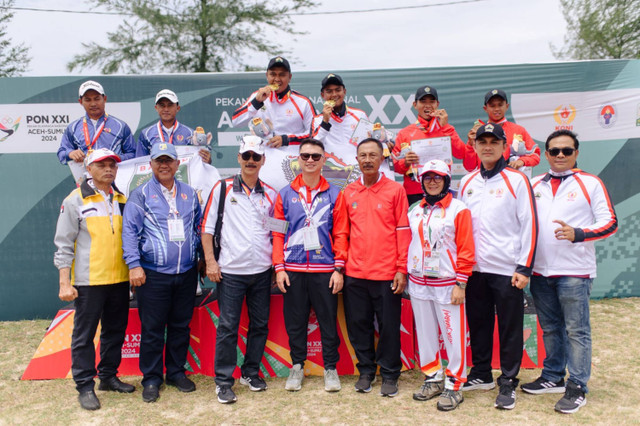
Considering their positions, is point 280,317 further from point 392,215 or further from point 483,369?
point 483,369

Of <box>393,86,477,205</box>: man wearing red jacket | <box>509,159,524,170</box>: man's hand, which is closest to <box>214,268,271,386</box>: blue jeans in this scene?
<box>393,86,477,205</box>: man wearing red jacket

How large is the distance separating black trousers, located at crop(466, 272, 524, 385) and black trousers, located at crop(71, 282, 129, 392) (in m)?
2.92

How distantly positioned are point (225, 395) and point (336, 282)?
4.31ft

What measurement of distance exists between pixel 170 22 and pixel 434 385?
16115mm

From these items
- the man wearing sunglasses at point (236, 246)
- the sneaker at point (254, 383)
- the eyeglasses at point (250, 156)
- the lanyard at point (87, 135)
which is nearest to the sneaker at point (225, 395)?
the man wearing sunglasses at point (236, 246)

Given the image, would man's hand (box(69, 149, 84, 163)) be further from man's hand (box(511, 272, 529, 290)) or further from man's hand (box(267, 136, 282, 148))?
man's hand (box(511, 272, 529, 290))

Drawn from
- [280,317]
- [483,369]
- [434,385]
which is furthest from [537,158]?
[280,317]

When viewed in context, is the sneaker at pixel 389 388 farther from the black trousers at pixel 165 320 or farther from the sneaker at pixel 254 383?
the black trousers at pixel 165 320

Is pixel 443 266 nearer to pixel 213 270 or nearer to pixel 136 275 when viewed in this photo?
pixel 213 270

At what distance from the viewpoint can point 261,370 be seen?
4.31 meters

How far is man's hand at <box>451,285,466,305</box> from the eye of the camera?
11.3ft

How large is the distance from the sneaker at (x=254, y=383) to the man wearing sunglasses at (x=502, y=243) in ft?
6.33

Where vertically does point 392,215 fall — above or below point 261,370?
above

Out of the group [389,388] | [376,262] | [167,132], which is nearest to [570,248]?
[376,262]
